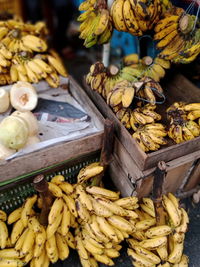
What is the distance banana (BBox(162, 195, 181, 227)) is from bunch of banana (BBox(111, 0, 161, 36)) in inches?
65.7

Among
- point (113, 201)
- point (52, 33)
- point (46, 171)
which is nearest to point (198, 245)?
point (113, 201)

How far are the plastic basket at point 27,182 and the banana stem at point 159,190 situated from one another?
0.76 metres

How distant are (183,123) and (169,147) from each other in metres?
0.32

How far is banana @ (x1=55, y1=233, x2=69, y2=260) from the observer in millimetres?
2150

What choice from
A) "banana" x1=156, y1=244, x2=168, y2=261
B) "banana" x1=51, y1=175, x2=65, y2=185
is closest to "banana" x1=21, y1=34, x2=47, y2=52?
"banana" x1=51, y1=175, x2=65, y2=185

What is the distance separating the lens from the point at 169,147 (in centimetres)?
209

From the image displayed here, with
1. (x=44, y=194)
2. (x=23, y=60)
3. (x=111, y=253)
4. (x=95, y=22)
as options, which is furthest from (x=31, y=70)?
(x=111, y=253)

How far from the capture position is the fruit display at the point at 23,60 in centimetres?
282

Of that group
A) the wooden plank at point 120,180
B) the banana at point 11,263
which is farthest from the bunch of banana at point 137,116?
the banana at point 11,263

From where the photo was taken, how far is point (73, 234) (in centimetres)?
251

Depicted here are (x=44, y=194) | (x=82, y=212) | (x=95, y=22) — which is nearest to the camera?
(x=44, y=194)

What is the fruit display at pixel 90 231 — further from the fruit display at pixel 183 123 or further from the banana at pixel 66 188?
the fruit display at pixel 183 123

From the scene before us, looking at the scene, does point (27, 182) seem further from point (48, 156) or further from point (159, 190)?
point (159, 190)

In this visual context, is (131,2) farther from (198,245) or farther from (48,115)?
(198,245)
